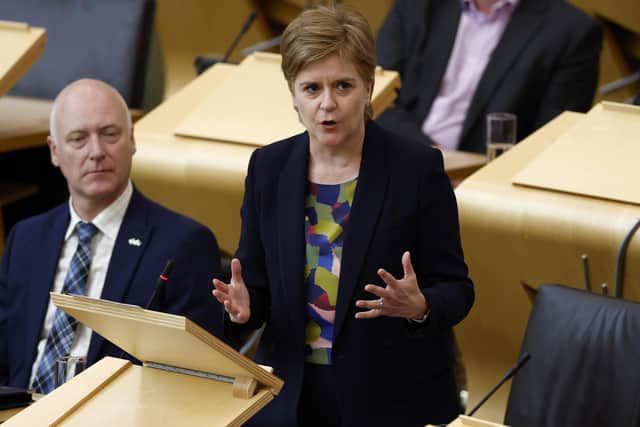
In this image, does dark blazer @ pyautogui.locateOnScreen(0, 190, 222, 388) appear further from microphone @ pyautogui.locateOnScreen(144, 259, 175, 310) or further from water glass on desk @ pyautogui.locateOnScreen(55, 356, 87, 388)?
water glass on desk @ pyautogui.locateOnScreen(55, 356, 87, 388)

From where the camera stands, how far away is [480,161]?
4000 mm

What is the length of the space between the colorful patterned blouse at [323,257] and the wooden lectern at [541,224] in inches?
35.3

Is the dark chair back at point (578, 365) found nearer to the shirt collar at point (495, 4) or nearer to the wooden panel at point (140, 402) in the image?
the wooden panel at point (140, 402)

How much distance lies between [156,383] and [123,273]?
850 mm

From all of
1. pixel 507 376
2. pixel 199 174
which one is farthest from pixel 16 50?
pixel 507 376

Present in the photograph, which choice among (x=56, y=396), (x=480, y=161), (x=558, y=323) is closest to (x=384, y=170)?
(x=558, y=323)

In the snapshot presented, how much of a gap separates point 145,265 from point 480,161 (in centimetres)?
139

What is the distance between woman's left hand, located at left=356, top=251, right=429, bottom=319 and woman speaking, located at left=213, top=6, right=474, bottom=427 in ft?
0.15

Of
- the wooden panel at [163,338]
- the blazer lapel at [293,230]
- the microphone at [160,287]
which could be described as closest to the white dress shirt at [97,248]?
the microphone at [160,287]

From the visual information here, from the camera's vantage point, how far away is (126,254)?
9.95 feet

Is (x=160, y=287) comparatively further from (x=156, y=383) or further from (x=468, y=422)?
(x=468, y=422)

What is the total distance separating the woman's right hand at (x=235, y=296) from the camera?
2.34 metres

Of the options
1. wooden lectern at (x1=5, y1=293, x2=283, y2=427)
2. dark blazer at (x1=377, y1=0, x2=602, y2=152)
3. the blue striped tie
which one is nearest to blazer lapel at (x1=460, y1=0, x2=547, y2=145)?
dark blazer at (x1=377, y1=0, x2=602, y2=152)

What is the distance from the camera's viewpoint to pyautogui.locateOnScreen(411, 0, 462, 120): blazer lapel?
4492 millimetres
